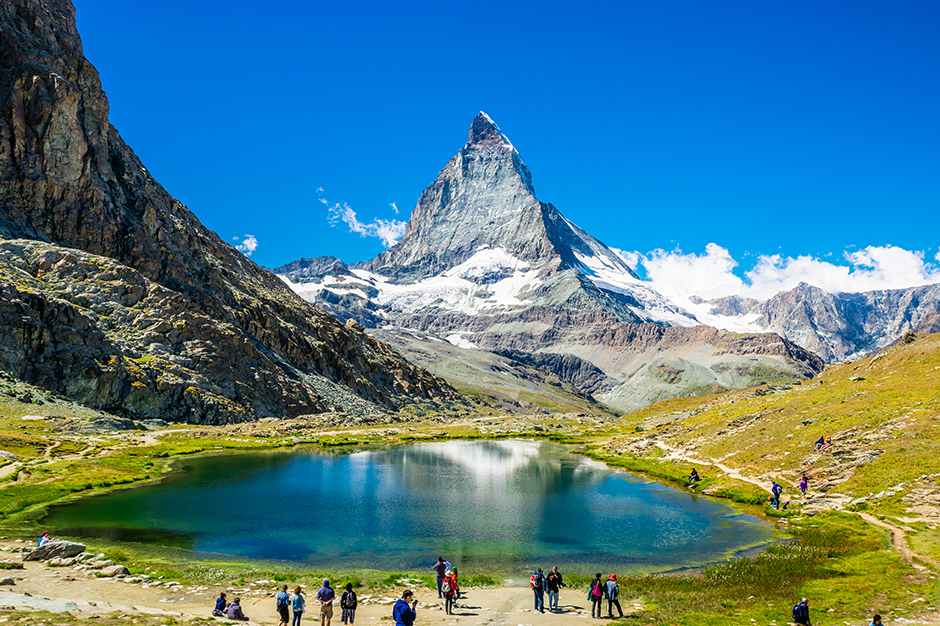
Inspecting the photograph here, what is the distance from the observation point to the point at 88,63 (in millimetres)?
195375

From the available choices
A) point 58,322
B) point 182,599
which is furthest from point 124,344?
point 182,599

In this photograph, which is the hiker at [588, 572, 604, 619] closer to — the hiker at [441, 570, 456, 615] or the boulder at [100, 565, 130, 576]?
the hiker at [441, 570, 456, 615]

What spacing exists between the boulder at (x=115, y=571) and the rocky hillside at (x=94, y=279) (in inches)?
4178

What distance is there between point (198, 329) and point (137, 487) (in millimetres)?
100293

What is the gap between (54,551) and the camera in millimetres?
37688

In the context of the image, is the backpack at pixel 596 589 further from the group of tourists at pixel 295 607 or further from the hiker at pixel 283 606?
the hiker at pixel 283 606

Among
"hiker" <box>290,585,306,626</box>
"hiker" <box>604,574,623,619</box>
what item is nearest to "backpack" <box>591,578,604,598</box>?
"hiker" <box>604,574,623,619</box>

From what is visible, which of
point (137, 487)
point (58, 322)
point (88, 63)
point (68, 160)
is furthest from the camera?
point (88, 63)

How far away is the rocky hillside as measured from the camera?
422 feet

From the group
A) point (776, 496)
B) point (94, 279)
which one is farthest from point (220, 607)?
point (94, 279)

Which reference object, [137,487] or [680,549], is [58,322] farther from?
[680,549]

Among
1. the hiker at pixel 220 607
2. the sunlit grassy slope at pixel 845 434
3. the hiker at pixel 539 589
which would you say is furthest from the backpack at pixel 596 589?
the sunlit grassy slope at pixel 845 434

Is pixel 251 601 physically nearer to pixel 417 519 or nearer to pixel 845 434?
pixel 417 519

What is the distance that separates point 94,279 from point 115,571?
139689 mm
